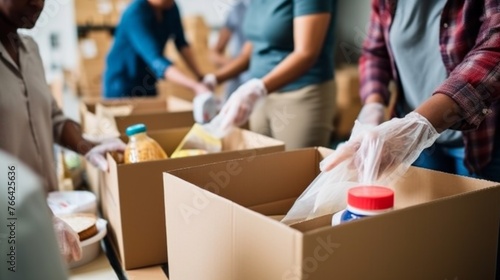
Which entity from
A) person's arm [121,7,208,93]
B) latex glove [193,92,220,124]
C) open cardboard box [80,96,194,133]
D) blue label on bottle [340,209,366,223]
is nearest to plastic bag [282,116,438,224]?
blue label on bottle [340,209,366,223]

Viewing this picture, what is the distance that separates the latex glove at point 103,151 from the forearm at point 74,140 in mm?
71

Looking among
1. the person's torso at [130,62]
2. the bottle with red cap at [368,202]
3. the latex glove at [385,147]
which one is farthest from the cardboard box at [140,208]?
the person's torso at [130,62]

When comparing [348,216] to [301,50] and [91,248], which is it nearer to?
[91,248]

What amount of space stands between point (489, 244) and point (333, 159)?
0.28 m

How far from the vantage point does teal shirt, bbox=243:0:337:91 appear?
148cm

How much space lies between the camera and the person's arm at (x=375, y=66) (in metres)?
1.32

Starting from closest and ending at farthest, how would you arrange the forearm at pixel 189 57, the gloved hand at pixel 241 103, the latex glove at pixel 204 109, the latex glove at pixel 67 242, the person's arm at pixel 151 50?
the latex glove at pixel 67 242 < the gloved hand at pixel 241 103 < the latex glove at pixel 204 109 < the person's arm at pixel 151 50 < the forearm at pixel 189 57

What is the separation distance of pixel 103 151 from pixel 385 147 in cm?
68

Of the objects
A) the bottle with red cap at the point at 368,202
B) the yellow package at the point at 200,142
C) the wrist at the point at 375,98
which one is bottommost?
the yellow package at the point at 200,142

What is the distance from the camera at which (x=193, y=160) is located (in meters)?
1.01

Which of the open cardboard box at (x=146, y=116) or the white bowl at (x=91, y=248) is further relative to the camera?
the open cardboard box at (x=146, y=116)

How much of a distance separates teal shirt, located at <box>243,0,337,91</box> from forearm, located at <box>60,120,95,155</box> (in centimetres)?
68

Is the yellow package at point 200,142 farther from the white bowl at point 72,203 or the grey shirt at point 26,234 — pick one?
the grey shirt at point 26,234

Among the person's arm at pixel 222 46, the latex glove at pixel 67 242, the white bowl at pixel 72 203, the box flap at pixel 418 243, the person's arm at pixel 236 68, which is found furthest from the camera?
the person's arm at pixel 222 46
